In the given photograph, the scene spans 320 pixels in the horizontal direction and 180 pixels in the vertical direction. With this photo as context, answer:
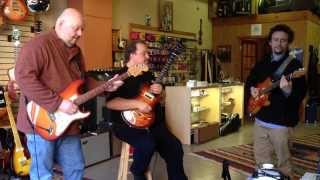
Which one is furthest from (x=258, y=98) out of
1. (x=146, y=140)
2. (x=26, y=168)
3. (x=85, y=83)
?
(x=26, y=168)

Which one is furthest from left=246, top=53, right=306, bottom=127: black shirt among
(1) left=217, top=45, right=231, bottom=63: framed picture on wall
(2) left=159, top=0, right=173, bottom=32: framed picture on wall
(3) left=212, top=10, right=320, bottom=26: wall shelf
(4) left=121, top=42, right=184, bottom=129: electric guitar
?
(1) left=217, top=45, right=231, bottom=63: framed picture on wall

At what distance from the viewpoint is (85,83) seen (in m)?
2.55

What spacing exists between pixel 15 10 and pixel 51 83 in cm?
240

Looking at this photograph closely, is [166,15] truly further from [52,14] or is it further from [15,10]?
[15,10]

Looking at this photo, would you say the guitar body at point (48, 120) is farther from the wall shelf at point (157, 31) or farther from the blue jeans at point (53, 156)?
the wall shelf at point (157, 31)

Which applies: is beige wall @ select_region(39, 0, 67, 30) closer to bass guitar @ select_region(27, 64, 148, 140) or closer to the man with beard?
bass guitar @ select_region(27, 64, 148, 140)

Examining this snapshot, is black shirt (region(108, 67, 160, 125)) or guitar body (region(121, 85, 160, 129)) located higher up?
black shirt (region(108, 67, 160, 125))

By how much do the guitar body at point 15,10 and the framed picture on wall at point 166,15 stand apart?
3.24m

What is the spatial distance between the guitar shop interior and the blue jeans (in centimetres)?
61

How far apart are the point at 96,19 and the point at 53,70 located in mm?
3264

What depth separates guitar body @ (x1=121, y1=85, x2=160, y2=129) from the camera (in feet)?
9.32

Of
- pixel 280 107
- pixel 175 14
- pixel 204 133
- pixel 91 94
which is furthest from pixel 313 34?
pixel 91 94

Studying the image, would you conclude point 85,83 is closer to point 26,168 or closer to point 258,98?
point 258,98

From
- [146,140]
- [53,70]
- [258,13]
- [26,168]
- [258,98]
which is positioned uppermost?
[258,13]
